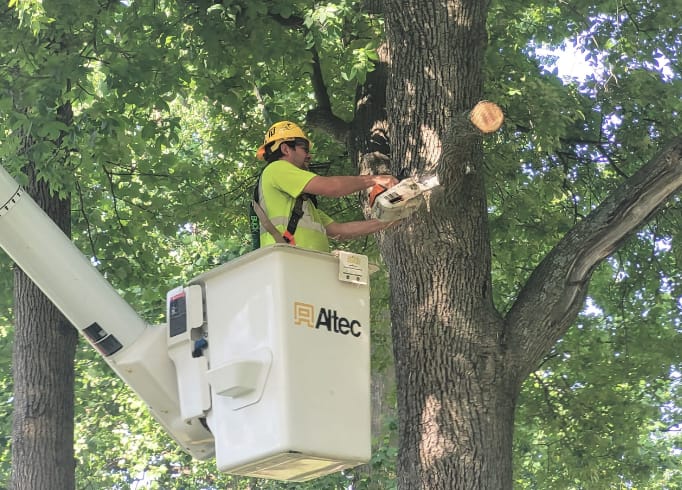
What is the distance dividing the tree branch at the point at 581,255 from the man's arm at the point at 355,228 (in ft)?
3.64

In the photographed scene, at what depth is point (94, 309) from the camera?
5719 millimetres

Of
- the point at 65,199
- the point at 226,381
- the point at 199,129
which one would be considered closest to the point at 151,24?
the point at 65,199

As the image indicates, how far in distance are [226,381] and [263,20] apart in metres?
3.41

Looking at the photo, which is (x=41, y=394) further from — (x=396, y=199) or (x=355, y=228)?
(x=396, y=199)

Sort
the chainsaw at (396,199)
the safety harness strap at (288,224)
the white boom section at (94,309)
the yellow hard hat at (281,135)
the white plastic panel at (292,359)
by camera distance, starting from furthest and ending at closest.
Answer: the yellow hard hat at (281,135), the white boom section at (94,309), the safety harness strap at (288,224), the chainsaw at (396,199), the white plastic panel at (292,359)

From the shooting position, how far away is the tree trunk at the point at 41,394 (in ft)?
25.1

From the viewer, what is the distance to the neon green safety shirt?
5.44 metres

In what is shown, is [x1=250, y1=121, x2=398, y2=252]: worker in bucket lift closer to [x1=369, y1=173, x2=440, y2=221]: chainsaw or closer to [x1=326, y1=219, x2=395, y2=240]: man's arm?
[x1=326, y1=219, x2=395, y2=240]: man's arm

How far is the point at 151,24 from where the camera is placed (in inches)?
298

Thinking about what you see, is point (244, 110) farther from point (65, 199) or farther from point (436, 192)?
point (436, 192)

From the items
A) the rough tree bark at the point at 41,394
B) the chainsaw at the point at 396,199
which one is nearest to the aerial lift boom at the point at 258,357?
the chainsaw at the point at 396,199

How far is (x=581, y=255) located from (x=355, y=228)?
4.48 feet

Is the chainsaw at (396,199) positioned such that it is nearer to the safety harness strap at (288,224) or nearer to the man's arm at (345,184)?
the man's arm at (345,184)

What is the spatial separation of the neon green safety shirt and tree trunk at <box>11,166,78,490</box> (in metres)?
Result: 2.84
